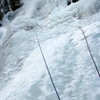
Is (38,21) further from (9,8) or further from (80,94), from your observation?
(80,94)

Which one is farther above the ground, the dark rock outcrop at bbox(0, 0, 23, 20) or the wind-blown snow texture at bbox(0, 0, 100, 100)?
the wind-blown snow texture at bbox(0, 0, 100, 100)

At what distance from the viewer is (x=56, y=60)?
4586 mm

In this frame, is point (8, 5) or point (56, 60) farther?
point (8, 5)

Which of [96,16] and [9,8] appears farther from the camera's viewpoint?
[9,8]

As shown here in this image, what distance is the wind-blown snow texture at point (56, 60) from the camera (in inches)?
147

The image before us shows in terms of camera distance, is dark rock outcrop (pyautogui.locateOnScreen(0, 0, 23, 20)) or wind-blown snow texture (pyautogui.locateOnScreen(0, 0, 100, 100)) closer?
wind-blown snow texture (pyautogui.locateOnScreen(0, 0, 100, 100))

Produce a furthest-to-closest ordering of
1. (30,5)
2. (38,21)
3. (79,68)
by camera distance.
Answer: (30,5), (38,21), (79,68)

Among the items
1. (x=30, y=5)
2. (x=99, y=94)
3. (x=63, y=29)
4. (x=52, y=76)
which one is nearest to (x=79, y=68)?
(x=52, y=76)

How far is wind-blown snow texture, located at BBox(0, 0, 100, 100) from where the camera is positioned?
147 inches

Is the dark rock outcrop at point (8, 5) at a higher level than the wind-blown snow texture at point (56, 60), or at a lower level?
lower

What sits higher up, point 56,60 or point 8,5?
point 56,60

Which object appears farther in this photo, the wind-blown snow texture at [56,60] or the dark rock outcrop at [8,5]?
the dark rock outcrop at [8,5]

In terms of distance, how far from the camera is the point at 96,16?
6246 mm

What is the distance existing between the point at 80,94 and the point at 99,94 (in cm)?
31
